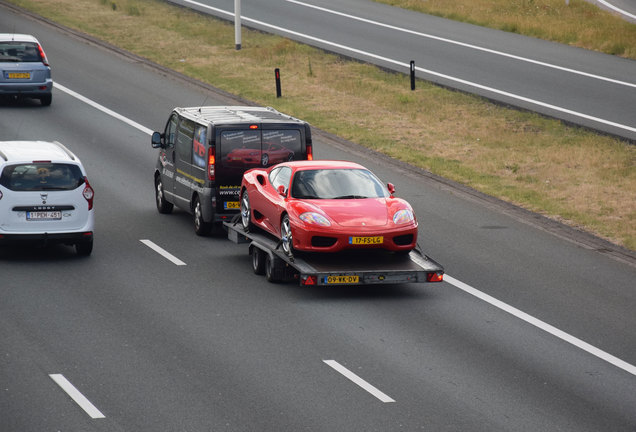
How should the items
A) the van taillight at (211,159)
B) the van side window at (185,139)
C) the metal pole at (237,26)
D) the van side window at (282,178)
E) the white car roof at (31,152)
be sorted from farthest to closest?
the metal pole at (237,26) → the van side window at (185,139) → the van taillight at (211,159) → the white car roof at (31,152) → the van side window at (282,178)

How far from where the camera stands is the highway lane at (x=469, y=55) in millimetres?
32688

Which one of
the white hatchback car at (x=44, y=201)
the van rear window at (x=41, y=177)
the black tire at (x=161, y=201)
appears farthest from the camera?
the black tire at (x=161, y=201)

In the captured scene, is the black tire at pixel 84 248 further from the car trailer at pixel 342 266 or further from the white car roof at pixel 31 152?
the car trailer at pixel 342 266

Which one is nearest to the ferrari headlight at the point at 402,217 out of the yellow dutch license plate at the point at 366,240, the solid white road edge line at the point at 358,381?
the yellow dutch license plate at the point at 366,240

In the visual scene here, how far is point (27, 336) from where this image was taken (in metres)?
14.1

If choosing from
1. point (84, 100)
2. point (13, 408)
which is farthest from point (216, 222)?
point (84, 100)

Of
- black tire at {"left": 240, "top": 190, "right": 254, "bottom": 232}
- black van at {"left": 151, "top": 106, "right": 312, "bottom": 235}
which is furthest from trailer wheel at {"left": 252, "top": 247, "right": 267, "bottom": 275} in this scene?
black van at {"left": 151, "top": 106, "right": 312, "bottom": 235}

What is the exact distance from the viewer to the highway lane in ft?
107

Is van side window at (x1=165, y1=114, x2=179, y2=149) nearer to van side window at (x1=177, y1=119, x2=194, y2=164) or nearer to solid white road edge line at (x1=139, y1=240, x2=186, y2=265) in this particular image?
van side window at (x1=177, y1=119, x2=194, y2=164)

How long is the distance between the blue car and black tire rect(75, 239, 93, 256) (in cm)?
1470

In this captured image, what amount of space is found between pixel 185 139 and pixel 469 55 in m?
21.2

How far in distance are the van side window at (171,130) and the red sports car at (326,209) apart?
144 inches

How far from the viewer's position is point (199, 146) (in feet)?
66.3

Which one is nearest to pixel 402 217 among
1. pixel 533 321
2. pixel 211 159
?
pixel 533 321
